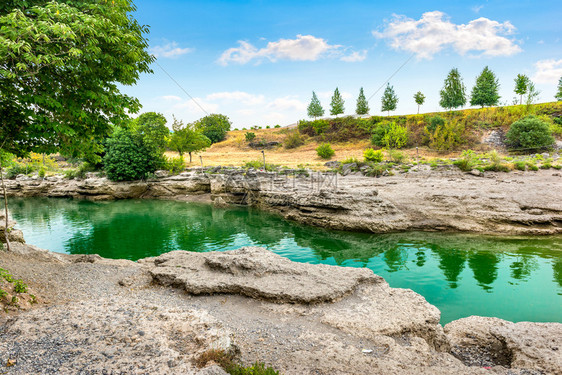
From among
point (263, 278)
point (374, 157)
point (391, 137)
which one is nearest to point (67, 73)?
point (263, 278)

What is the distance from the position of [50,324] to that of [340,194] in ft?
50.5

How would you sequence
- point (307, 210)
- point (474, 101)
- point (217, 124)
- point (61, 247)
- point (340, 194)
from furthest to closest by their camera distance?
1. point (217, 124)
2. point (474, 101)
3. point (307, 210)
4. point (340, 194)
5. point (61, 247)

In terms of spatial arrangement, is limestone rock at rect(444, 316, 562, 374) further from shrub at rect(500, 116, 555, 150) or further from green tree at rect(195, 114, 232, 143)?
green tree at rect(195, 114, 232, 143)

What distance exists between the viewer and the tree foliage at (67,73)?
18.7 feet

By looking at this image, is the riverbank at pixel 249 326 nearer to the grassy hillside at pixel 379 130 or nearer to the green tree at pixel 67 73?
the green tree at pixel 67 73

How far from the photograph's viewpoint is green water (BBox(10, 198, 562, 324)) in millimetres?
9320

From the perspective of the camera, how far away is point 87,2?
720cm

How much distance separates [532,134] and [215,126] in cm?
6113

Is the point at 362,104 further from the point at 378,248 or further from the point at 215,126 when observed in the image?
the point at 378,248

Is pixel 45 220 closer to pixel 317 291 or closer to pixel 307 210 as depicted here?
pixel 307 210

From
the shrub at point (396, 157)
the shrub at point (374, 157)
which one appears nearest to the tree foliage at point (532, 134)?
the shrub at point (396, 157)

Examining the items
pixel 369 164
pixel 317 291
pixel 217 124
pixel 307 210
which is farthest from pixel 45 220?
pixel 217 124

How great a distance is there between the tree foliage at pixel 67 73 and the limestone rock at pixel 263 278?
4499 mm

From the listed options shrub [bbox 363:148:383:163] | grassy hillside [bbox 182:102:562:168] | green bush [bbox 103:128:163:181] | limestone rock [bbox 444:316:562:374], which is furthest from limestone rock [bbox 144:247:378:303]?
grassy hillside [bbox 182:102:562:168]
